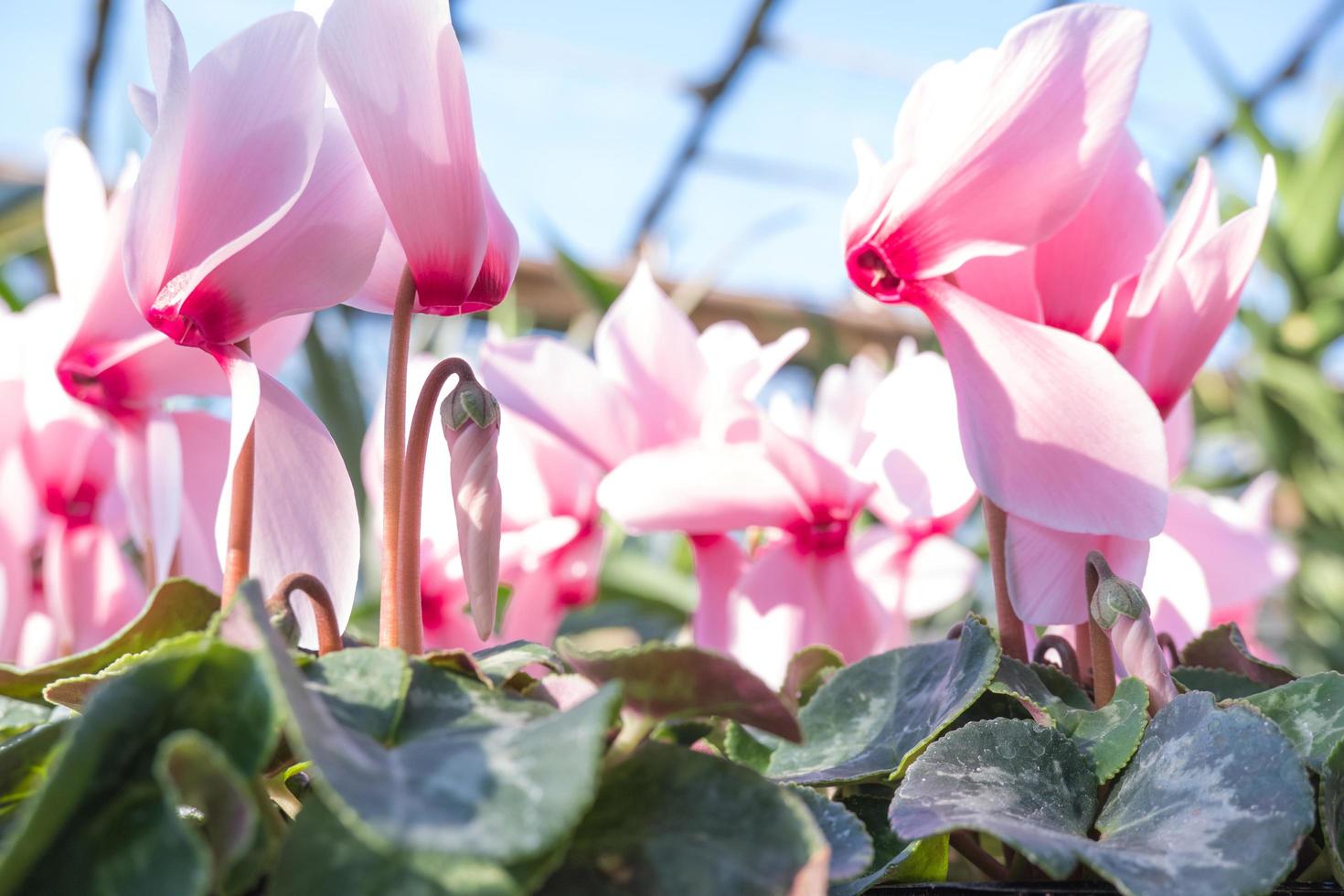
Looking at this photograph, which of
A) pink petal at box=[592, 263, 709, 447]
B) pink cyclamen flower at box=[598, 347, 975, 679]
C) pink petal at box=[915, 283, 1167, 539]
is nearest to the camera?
pink petal at box=[915, 283, 1167, 539]

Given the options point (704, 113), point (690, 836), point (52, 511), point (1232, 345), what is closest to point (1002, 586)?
point (690, 836)

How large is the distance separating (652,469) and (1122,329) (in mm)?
216

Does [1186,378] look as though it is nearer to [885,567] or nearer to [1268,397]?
[885,567]

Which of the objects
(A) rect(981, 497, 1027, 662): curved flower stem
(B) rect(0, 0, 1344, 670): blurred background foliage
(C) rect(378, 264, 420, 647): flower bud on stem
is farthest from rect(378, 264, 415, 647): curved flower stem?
(B) rect(0, 0, 1344, 670): blurred background foliage

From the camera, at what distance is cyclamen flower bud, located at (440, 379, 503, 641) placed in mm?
383

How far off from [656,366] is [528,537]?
0.47 feet

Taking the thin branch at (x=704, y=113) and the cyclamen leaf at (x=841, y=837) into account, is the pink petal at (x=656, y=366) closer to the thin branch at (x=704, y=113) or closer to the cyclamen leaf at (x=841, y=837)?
the cyclamen leaf at (x=841, y=837)

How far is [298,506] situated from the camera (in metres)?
0.42

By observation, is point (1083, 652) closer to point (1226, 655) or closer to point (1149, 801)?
point (1226, 655)

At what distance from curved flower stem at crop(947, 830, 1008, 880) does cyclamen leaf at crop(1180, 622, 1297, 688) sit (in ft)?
0.49

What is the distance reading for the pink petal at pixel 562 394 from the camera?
593 mm

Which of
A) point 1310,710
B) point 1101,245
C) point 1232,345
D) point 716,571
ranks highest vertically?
point 1101,245

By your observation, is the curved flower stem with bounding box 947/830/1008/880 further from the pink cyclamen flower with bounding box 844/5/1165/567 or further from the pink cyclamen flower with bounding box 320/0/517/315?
the pink cyclamen flower with bounding box 320/0/517/315

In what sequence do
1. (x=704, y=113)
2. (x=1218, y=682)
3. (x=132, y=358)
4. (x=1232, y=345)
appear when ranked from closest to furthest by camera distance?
(x=1218, y=682)
(x=132, y=358)
(x=1232, y=345)
(x=704, y=113)
